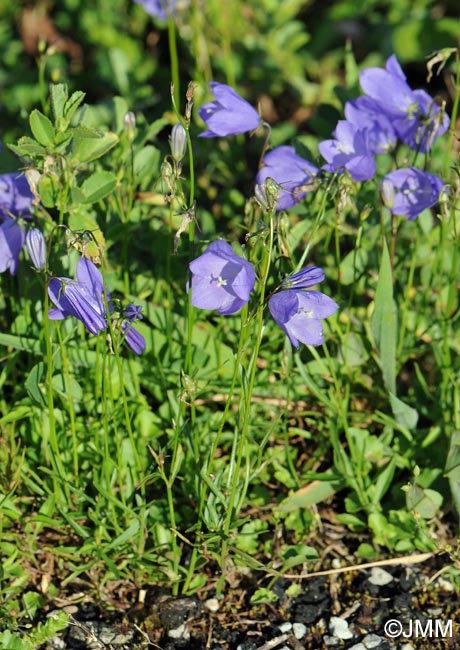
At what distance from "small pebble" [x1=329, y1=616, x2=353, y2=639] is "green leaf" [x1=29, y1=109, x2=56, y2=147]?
162 centimetres

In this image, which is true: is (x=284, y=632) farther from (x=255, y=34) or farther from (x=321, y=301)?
(x=255, y=34)

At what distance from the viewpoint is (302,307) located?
2250 mm

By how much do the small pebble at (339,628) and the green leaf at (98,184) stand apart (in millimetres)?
1459

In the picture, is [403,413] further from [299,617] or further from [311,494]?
[299,617]

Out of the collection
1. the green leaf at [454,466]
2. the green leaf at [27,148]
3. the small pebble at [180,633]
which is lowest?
the small pebble at [180,633]

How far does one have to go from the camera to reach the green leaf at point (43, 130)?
2430mm

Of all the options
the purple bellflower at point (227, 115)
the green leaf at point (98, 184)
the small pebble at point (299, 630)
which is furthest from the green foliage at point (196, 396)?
the purple bellflower at point (227, 115)

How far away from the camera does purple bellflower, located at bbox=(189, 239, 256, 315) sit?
7.06 ft

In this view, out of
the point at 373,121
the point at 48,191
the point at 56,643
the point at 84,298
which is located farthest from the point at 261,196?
the point at 56,643

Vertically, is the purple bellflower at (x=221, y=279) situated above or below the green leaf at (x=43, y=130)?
below

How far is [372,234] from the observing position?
121 inches

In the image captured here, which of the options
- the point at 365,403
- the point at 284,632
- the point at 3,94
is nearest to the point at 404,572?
the point at 284,632

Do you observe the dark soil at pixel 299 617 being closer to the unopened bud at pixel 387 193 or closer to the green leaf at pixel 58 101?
the unopened bud at pixel 387 193

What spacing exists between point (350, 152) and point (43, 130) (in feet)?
3.14
